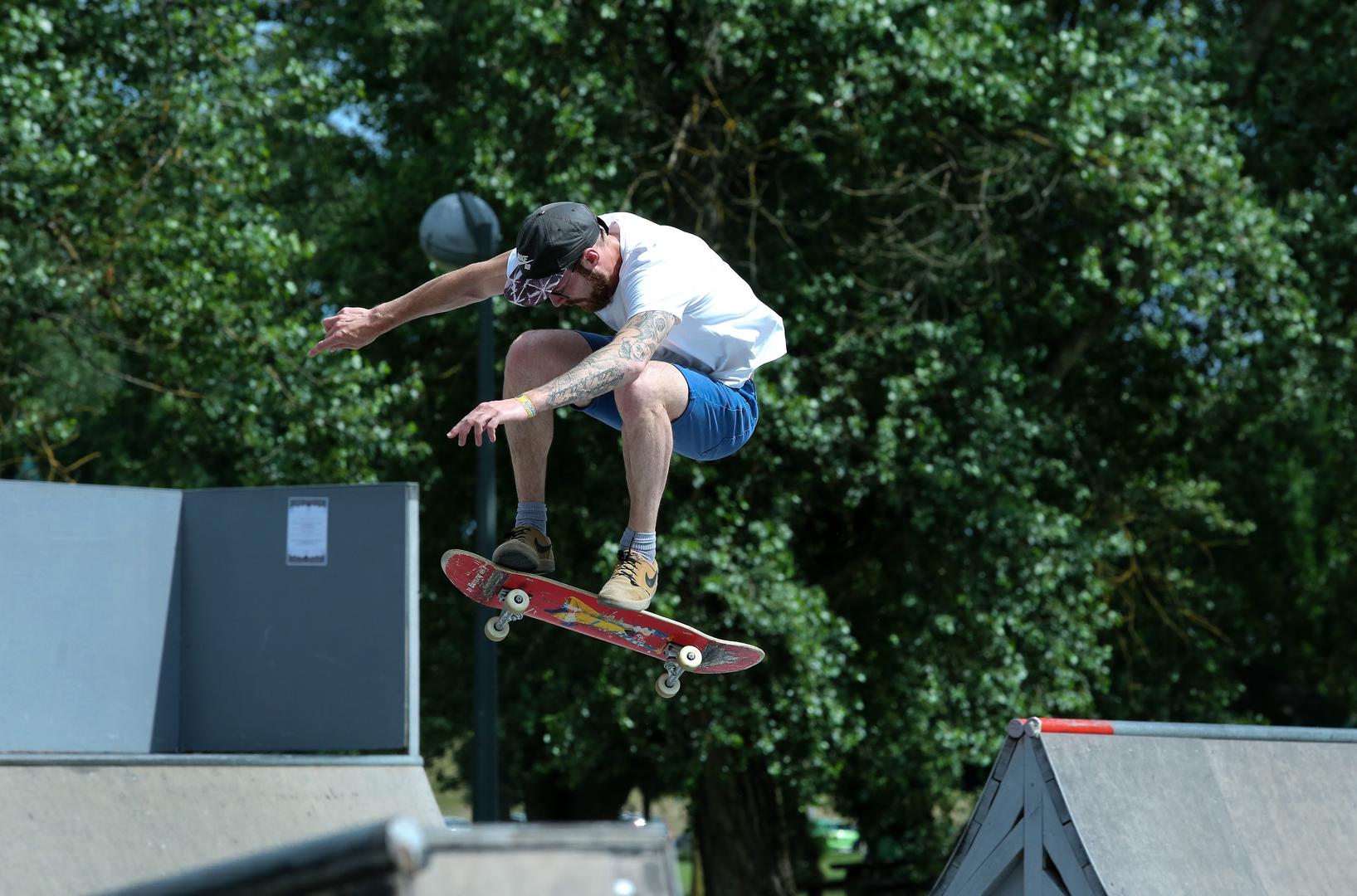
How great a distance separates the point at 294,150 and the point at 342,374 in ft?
18.6

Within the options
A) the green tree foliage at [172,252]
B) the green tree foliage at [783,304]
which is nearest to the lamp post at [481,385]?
the green tree foliage at [783,304]

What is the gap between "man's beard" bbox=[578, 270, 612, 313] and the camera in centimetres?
493

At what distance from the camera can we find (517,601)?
5.39m

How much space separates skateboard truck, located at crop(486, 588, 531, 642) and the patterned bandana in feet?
3.95

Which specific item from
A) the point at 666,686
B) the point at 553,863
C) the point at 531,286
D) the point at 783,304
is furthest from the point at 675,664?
the point at 783,304

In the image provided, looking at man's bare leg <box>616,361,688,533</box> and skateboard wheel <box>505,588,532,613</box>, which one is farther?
skateboard wheel <box>505,588,532,613</box>

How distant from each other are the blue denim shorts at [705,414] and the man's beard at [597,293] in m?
0.11

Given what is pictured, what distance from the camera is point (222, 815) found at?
515 cm

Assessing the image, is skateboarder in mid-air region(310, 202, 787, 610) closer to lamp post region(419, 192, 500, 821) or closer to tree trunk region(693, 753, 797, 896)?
lamp post region(419, 192, 500, 821)

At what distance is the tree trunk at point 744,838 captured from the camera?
13070 millimetres

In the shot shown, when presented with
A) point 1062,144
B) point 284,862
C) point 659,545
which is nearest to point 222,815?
point 284,862

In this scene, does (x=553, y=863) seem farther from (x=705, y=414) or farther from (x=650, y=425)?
(x=705, y=414)

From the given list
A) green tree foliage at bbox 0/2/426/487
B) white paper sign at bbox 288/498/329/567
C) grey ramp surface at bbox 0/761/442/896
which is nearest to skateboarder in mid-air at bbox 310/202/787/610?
grey ramp surface at bbox 0/761/442/896

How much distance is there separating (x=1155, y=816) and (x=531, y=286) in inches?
109
